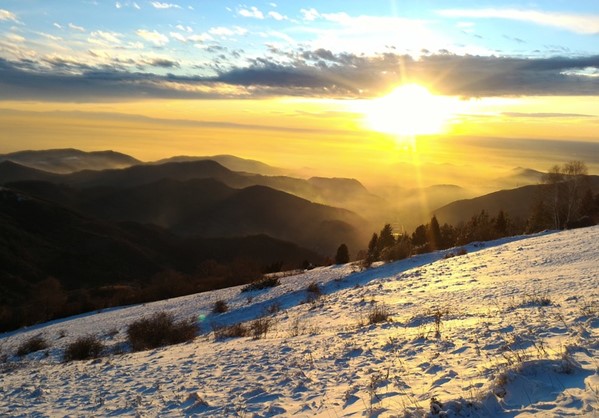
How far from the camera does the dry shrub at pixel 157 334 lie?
45.0 ft

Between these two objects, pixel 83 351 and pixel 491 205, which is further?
pixel 491 205

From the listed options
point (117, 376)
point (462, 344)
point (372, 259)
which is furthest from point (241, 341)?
point (372, 259)

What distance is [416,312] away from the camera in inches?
444

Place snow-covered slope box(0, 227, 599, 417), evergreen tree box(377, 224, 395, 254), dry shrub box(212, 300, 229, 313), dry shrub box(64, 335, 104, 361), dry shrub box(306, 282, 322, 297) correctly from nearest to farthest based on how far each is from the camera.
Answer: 1. snow-covered slope box(0, 227, 599, 417)
2. dry shrub box(64, 335, 104, 361)
3. dry shrub box(306, 282, 322, 297)
4. dry shrub box(212, 300, 229, 313)
5. evergreen tree box(377, 224, 395, 254)

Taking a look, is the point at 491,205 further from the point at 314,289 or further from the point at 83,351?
the point at 83,351

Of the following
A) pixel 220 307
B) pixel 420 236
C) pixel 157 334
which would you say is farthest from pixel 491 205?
pixel 157 334

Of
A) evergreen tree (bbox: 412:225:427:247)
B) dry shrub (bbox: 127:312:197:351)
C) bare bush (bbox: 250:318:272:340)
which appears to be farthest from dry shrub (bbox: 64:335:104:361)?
evergreen tree (bbox: 412:225:427:247)

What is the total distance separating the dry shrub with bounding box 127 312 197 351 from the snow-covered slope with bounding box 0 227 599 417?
3.02ft

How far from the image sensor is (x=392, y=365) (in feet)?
23.1

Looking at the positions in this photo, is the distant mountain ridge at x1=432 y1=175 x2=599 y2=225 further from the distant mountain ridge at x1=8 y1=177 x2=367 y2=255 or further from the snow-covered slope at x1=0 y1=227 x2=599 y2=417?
the snow-covered slope at x1=0 y1=227 x2=599 y2=417

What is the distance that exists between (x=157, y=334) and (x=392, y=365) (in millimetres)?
9592

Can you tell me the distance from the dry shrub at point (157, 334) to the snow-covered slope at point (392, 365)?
0.92m

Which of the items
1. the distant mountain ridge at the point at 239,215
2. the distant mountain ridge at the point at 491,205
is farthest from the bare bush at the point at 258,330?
the distant mountain ridge at the point at 239,215

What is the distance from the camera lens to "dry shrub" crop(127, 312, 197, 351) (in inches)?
540
